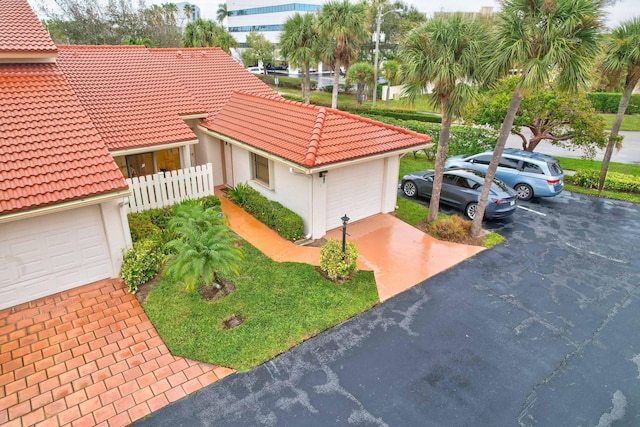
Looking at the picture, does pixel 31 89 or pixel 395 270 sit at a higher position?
pixel 31 89

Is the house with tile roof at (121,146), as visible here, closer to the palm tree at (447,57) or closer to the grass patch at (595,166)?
the palm tree at (447,57)

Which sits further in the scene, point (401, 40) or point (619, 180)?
point (619, 180)

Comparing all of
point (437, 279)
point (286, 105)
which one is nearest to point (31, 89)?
point (286, 105)

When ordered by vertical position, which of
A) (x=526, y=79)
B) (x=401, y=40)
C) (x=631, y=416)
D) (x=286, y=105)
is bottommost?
(x=631, y=416)

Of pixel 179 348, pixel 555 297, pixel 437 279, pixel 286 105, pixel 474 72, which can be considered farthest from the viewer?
pixel 286 105

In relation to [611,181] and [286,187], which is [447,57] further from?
[611,181]

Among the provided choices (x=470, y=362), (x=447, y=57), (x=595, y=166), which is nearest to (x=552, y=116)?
(x=595, y=166)

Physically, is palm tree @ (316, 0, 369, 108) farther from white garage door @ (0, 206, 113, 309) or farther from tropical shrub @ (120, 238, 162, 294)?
white garage door @ (0, 206, 113, 309)

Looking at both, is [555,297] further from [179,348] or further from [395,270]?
[179,348]
